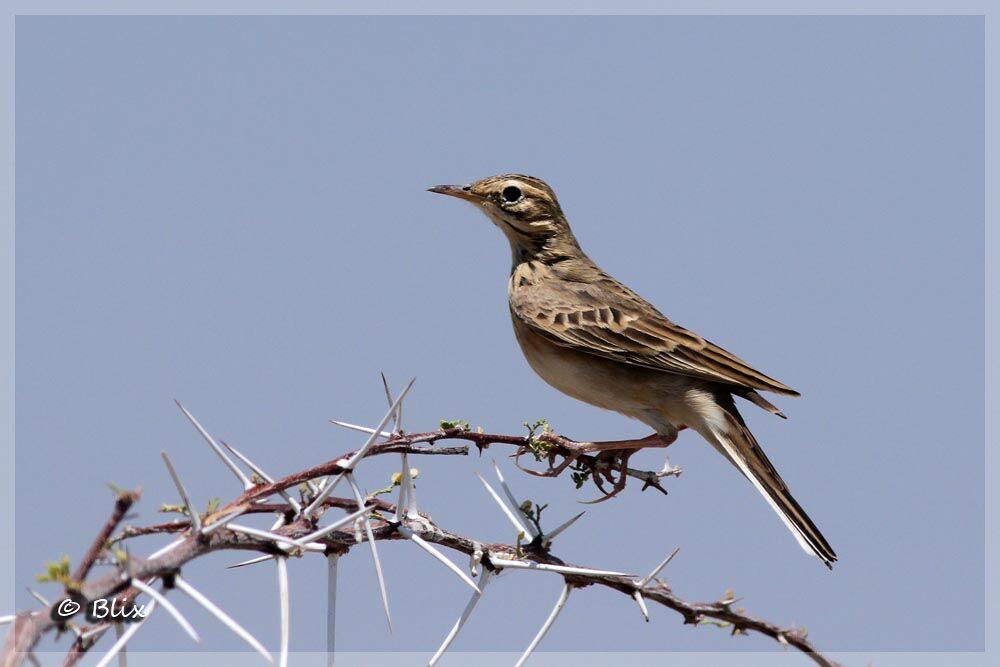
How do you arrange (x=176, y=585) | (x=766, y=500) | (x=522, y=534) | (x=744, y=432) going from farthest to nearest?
(x=744, y=432), (x=766, y=500), (x=522, y=534), (x=176, y=585)

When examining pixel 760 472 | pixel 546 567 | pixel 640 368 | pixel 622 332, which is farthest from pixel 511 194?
pixel 546 567

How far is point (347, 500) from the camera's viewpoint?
13.7 feet

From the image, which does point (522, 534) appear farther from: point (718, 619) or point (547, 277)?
point (547, 277)

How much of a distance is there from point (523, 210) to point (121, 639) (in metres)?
7.15

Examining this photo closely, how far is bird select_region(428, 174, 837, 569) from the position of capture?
7.54 meters

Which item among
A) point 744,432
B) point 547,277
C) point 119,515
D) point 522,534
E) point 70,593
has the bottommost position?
point 70,593

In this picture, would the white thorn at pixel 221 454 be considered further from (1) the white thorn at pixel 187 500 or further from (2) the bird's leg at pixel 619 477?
(2) the bird's leg at pixel 619 477

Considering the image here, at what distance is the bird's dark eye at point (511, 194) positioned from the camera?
9.84 metres

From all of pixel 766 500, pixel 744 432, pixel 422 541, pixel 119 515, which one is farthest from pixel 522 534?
pixel 744 432

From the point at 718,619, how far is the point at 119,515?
255 centimetres

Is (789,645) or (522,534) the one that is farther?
(522,534)

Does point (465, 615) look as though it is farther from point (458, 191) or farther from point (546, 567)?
point (458, 191)

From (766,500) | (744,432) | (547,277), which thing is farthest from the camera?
(547,277)

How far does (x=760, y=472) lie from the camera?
7465mm
